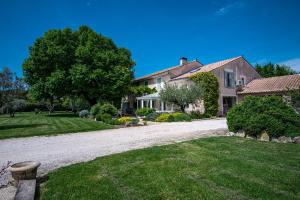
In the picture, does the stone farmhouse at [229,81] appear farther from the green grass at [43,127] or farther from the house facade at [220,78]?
the green grass at [43,127]

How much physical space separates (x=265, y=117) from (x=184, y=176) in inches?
231

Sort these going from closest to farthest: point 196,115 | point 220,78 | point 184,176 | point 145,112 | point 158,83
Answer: point 184,176
point 196,115
point 220,78
point 145,112
point 158,83

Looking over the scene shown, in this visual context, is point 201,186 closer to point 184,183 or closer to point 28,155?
point 184,183

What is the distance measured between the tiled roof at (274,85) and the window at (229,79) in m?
1.62

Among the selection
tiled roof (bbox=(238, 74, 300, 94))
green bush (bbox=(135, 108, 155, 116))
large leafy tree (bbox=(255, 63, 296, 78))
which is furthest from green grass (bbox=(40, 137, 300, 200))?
large leafy tree (bbox=(255, 63, 296, 78))

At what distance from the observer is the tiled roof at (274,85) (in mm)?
22359

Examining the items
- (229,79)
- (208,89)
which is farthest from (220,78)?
(208,89)

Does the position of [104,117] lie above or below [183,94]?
below

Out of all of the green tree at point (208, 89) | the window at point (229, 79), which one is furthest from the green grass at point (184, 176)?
the window at point (229, 79)

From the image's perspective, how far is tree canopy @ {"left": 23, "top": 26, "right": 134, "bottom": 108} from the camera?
26594 millimetres

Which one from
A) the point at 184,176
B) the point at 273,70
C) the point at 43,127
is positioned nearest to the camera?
the point at 184,176

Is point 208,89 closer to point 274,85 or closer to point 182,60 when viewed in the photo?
point 274,85

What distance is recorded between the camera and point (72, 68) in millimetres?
26984

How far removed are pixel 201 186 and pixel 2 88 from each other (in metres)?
18.5
